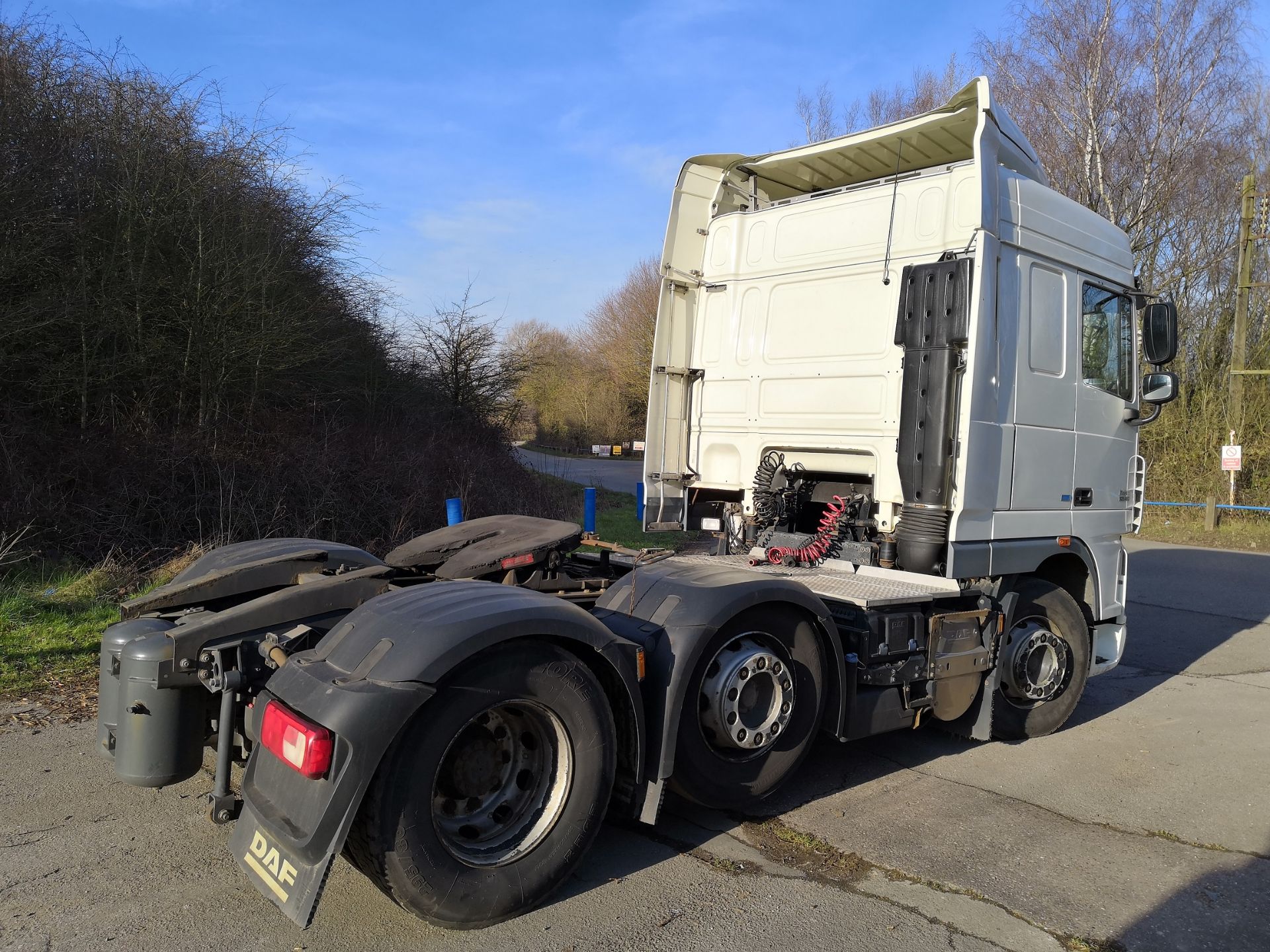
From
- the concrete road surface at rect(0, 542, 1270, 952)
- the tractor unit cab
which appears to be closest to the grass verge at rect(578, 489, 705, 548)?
the tractor unit cab

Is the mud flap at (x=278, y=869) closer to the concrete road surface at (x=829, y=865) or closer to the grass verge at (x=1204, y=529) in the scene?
the concrete road surface at (x=829, y=865)

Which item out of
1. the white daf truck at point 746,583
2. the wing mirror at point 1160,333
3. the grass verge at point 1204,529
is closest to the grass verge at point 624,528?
the white daf truck at point 746,583

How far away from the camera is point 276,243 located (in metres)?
12.6

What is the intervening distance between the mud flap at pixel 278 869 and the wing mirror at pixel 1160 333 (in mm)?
5585

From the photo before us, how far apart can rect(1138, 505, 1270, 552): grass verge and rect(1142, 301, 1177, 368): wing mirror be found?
47.6 ft

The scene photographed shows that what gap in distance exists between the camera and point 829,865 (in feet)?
12.5

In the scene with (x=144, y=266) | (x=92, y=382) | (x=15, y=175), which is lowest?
(x=92, y=382)

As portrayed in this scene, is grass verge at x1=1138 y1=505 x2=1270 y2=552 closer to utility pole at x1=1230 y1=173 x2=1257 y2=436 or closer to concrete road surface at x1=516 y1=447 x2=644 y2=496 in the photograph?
utility pole at x1=1230 y1=173 x2=1257 y2=436

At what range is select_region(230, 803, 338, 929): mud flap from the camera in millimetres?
2756

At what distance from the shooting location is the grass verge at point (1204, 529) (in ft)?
60.6

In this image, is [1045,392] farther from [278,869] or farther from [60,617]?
[60,617]

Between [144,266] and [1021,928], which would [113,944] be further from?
[144,266]

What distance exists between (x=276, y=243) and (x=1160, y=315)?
1084 centimetres

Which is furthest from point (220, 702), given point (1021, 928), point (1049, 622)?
point (1049, 622)
